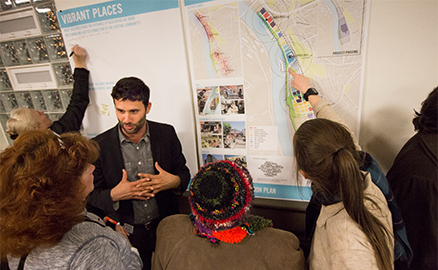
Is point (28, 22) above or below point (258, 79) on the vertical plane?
above

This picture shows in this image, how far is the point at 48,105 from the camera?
1.79 meters

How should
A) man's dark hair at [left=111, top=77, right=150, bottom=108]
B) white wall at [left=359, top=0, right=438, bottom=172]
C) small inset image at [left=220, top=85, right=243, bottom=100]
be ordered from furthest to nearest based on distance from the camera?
small inset image at [left=220, top=85, right=243, bottom=100] → man's dark hair at [left=111, top=77, right=150, bottom=108] → white wall at [left=359, top=0, right=438, bottom=172]

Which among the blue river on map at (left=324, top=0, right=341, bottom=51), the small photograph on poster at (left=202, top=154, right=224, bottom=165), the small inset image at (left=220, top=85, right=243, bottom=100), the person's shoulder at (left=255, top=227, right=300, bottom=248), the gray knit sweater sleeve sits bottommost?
the person's shoulder at (left=255, top=227, right=300, bottom=248)

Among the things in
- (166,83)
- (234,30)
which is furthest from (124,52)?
(234,30)

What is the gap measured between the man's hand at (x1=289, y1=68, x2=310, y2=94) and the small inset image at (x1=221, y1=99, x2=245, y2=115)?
13.7 inches

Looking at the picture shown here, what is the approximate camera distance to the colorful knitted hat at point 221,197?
2.61ft

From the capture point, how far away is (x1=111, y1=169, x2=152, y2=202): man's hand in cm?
113

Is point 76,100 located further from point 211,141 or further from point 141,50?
point 211,141

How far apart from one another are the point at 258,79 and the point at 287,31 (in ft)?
1.02

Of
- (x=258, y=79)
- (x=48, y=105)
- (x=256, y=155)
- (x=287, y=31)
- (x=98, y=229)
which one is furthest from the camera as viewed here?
(x=48, y=105)

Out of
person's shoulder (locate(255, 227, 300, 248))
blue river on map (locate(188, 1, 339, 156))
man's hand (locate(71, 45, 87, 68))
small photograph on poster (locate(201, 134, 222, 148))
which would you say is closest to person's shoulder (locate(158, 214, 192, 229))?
person's shoulder (locate(255, 227, 300, 248))

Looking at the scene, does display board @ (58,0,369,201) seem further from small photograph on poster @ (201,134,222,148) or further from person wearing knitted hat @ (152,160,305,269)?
person wearing knitted hat @ (152,160,305,269)

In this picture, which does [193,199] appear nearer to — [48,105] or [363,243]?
[363,243]

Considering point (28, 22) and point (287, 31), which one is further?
point (28, 22)
